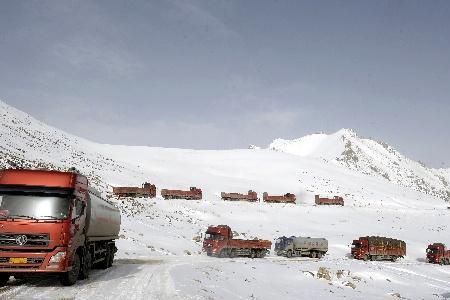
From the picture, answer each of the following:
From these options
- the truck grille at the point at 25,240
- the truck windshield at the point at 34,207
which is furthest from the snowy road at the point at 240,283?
the truck windshield at the point at 34,207

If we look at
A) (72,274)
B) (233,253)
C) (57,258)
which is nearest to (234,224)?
(233,253)

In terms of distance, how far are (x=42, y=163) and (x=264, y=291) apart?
58.8 meters

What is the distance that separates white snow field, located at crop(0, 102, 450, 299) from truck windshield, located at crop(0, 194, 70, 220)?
94.9 inches

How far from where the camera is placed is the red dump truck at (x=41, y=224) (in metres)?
14.9

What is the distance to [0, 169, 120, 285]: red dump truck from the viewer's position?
585 inches

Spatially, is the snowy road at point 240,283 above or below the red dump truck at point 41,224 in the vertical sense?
below

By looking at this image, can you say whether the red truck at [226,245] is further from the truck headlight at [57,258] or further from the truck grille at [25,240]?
the truck grille at [25,240]

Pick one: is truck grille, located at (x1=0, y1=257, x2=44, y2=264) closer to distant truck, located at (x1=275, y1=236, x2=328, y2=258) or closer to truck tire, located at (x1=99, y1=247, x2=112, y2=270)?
truck tire, located at (x1=99, y1=247, x2=112, y2=270)

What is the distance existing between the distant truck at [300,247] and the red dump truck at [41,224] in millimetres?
31176

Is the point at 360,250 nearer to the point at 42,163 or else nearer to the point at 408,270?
the point at 408,270

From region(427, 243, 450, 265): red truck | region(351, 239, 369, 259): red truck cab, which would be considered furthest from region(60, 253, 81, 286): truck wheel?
region(427, 243, 450, 265): red truck

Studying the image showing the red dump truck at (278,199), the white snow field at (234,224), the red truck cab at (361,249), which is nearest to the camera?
the white snow field at (234,224)

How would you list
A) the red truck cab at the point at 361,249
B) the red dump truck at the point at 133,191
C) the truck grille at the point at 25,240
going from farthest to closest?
1. the red dump truck at the point at 133,191
2. the red truck cab at the point at 361,249
3. the truck grille at the point at 25,240

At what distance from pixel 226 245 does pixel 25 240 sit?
26373 mm
